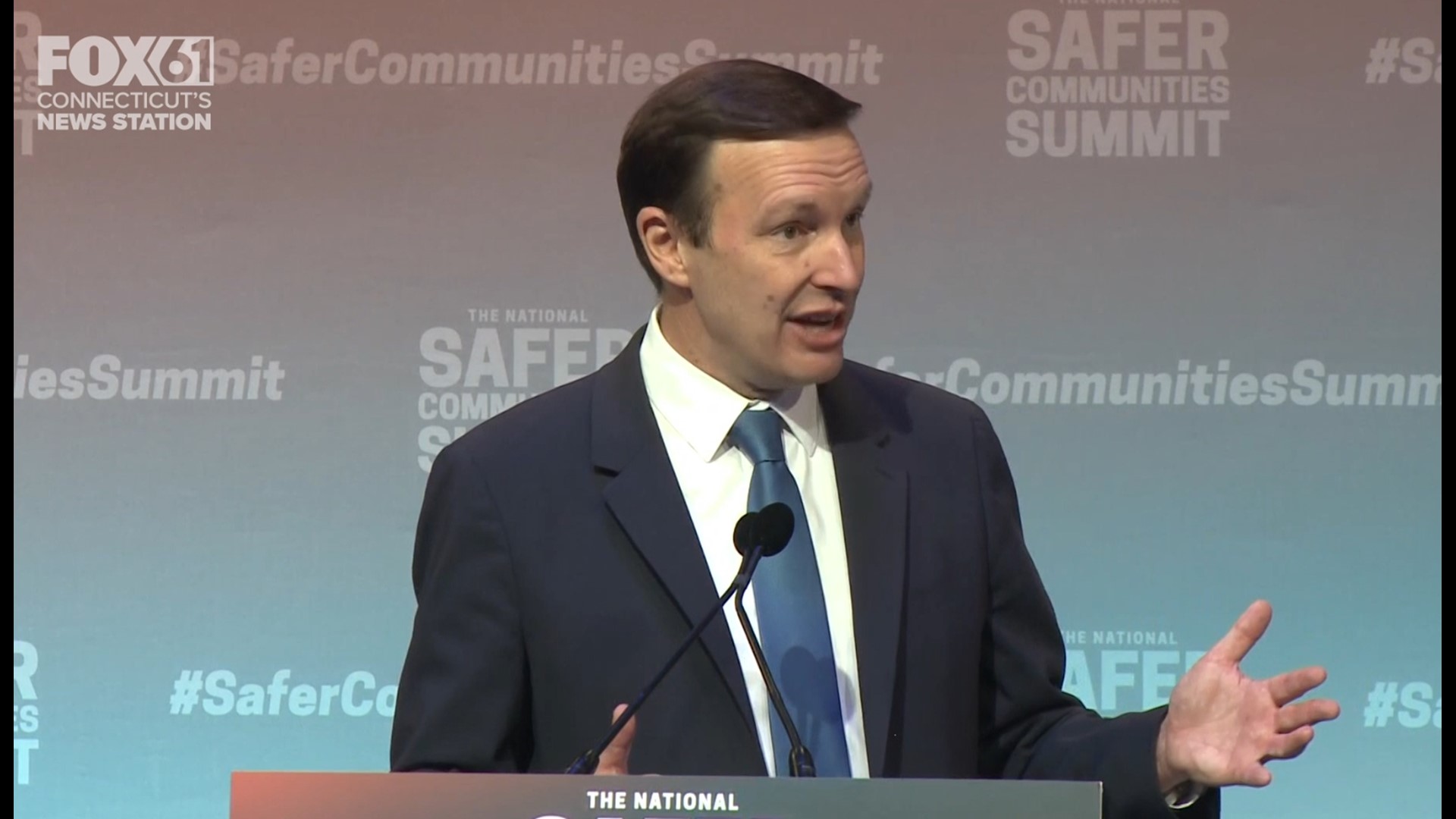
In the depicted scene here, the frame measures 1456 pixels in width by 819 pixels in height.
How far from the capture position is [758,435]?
7.39 ft

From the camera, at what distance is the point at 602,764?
1842 millimetres

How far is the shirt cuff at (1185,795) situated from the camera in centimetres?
198

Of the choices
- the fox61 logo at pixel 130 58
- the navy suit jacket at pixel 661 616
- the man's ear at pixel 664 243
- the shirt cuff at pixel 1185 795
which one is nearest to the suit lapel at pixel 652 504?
the navy suit jacket at pixel 661 616

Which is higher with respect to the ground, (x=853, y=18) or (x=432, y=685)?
(x=853, y=18)

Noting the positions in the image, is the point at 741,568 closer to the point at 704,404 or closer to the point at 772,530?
the point at 772,530

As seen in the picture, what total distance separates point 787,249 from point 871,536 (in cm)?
35

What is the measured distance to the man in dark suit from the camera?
7.02 ft

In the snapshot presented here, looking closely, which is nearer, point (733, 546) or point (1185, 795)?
point (1185, 795)

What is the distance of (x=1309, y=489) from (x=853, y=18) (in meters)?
1.32

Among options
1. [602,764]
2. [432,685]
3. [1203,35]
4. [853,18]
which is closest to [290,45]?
[853,18]

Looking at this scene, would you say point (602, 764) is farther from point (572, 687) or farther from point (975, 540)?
point (975, 540)

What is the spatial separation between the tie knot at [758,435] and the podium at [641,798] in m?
0.68

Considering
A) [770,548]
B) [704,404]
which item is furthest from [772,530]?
[704,404]

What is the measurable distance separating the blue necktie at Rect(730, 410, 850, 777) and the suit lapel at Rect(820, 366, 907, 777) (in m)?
0.04
